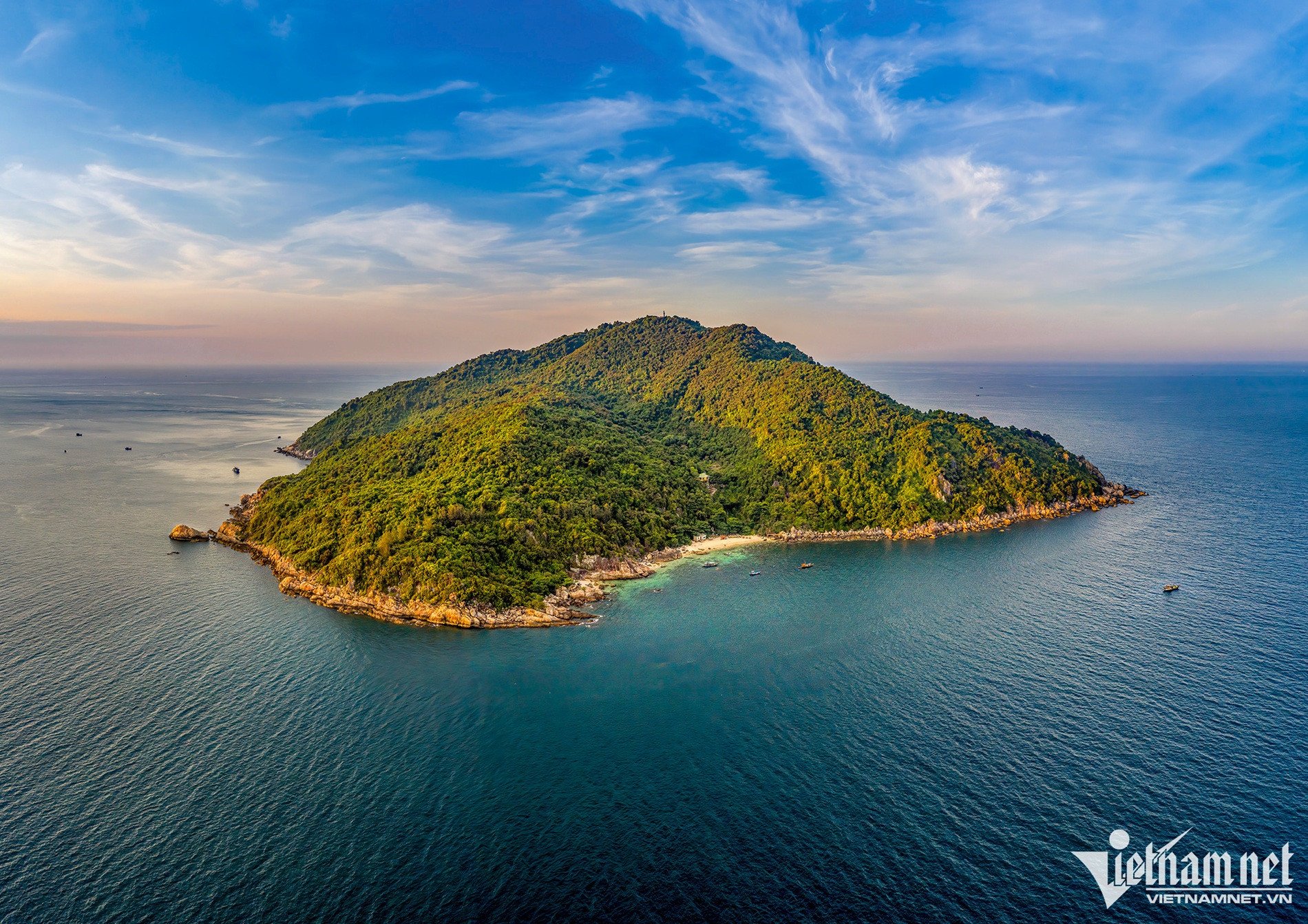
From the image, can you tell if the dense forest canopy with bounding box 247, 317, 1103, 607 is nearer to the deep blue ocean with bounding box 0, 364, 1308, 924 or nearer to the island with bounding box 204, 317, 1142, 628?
the island with bounding box 204, 317, 1142, 628

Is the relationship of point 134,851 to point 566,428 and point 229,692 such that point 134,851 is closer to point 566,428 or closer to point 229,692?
point 229,692

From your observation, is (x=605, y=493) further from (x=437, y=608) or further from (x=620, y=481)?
(x=437, y=608)

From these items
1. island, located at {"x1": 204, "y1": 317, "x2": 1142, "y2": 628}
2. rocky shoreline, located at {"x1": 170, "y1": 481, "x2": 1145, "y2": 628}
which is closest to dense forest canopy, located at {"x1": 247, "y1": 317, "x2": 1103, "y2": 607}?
island, located at {"x1": 204, "y1": 317, "x2": 1142, "y2": 628}

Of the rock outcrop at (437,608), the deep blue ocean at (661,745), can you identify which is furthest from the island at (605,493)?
the deep blue ocean at (661,745)

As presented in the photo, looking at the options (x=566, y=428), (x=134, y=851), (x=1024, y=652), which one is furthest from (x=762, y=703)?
(x=566, y=428)

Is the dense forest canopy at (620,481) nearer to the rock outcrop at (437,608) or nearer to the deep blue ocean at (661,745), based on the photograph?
the rock outcrop at (437,608)

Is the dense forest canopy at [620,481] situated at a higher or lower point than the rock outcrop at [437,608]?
higher
